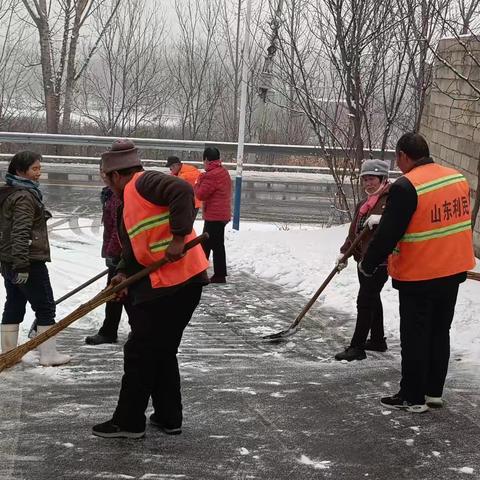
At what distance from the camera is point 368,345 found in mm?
5566

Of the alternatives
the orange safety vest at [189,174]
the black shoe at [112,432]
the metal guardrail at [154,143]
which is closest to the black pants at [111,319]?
the black shoe at [112,432]

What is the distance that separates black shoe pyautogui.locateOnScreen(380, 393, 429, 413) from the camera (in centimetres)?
423

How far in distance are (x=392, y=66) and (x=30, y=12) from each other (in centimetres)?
1305

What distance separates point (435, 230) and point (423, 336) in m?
0.65

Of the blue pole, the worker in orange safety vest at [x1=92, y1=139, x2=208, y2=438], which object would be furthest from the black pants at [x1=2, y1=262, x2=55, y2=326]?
the blue pole

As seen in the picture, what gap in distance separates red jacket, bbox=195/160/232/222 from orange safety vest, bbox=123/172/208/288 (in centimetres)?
439

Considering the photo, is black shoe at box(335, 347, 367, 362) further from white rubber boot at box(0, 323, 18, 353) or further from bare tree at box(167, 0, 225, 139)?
bare tree at box(167, 0, 225, 139)

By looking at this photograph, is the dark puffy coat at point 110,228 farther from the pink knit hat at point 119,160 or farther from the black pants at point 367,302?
the black pants at point 367,302

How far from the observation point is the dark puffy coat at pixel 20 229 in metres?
4.72

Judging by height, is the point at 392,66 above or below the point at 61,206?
above

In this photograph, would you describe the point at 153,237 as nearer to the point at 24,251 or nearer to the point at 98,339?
the point at 24,251

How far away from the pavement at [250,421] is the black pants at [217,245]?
2.31m

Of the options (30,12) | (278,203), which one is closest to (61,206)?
(278,203)

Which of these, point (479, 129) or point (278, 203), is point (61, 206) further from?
point (479, 129)
